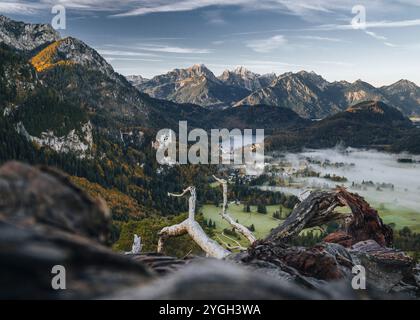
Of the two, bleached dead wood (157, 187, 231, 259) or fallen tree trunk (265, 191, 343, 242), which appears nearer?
bleached dead wood (157, 187, 231, 259)

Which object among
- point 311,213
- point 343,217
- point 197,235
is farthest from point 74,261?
point 343,217

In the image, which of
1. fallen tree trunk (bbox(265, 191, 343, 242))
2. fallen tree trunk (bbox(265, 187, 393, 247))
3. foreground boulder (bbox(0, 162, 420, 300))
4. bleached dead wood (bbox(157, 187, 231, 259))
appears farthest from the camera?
fallen tree trunk (bbox(265, 187, 393, 247))

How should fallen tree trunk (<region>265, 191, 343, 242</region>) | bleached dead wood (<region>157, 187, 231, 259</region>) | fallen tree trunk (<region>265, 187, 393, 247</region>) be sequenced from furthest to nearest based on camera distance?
fallen tree trunk (<region>265, 187, 393, 247</region>) → fallen tree trunk (<region>265, 191, 343, 242</region>) → bleached dead wood (<region>157, 187, 231, 259</region>)

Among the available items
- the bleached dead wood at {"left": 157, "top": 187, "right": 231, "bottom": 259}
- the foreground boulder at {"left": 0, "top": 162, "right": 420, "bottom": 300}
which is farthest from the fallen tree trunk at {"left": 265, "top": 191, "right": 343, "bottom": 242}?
the foreground boulder at {"left": 0, "top": 162, "right": 420, "bottom": 300}

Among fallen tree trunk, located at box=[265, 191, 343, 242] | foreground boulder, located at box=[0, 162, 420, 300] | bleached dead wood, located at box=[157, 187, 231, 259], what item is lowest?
bleached dead wood, located at box=[157, 187, 231, 259]

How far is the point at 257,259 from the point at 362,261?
1903mm

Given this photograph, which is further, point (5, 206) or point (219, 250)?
point (219, 250)

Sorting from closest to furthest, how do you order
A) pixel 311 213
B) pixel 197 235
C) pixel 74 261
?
pixel 74 261 < pixel 197 235 < pixel 311 213

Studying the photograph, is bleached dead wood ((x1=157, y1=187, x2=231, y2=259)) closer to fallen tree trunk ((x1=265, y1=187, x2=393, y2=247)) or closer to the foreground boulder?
fallen tree trunk ((x1=265, y1=187, x2=393, y2=247))

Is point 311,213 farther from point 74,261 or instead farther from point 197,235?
point 74,261
